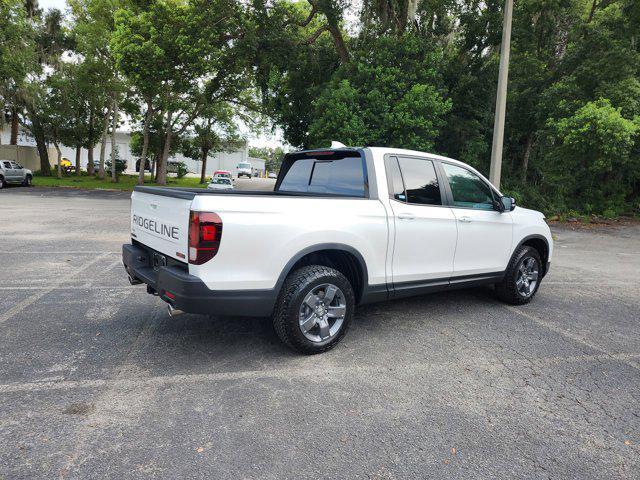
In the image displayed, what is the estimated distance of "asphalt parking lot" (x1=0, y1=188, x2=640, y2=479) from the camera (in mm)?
2514

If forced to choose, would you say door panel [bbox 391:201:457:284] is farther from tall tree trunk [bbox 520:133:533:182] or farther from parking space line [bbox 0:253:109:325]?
tall tree trunk [bbox 520:133:533:182]

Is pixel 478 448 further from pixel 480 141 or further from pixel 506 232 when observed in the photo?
pixel 480 141

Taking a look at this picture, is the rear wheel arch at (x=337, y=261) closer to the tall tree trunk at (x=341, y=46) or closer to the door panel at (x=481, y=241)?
the door panel at (x=481, y=241)

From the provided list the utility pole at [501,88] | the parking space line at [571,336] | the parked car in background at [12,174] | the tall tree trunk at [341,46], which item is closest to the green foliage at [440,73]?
the tall tree trunk at [341,46]

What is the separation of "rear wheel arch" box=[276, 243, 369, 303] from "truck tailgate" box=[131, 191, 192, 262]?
2.77ft

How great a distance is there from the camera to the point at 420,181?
4.65 m

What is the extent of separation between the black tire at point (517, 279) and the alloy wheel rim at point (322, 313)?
262cm

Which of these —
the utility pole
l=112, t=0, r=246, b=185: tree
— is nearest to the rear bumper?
the utility pole

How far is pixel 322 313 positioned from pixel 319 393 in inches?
31.3

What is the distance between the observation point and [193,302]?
10.9ft

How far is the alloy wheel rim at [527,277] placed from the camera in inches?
222

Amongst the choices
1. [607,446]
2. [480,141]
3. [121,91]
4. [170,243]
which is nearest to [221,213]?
[170,243]

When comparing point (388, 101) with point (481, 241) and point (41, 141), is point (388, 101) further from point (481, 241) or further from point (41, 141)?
point (41, 141)

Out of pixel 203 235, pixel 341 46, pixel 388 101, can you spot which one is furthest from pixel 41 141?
pixel 203 235
